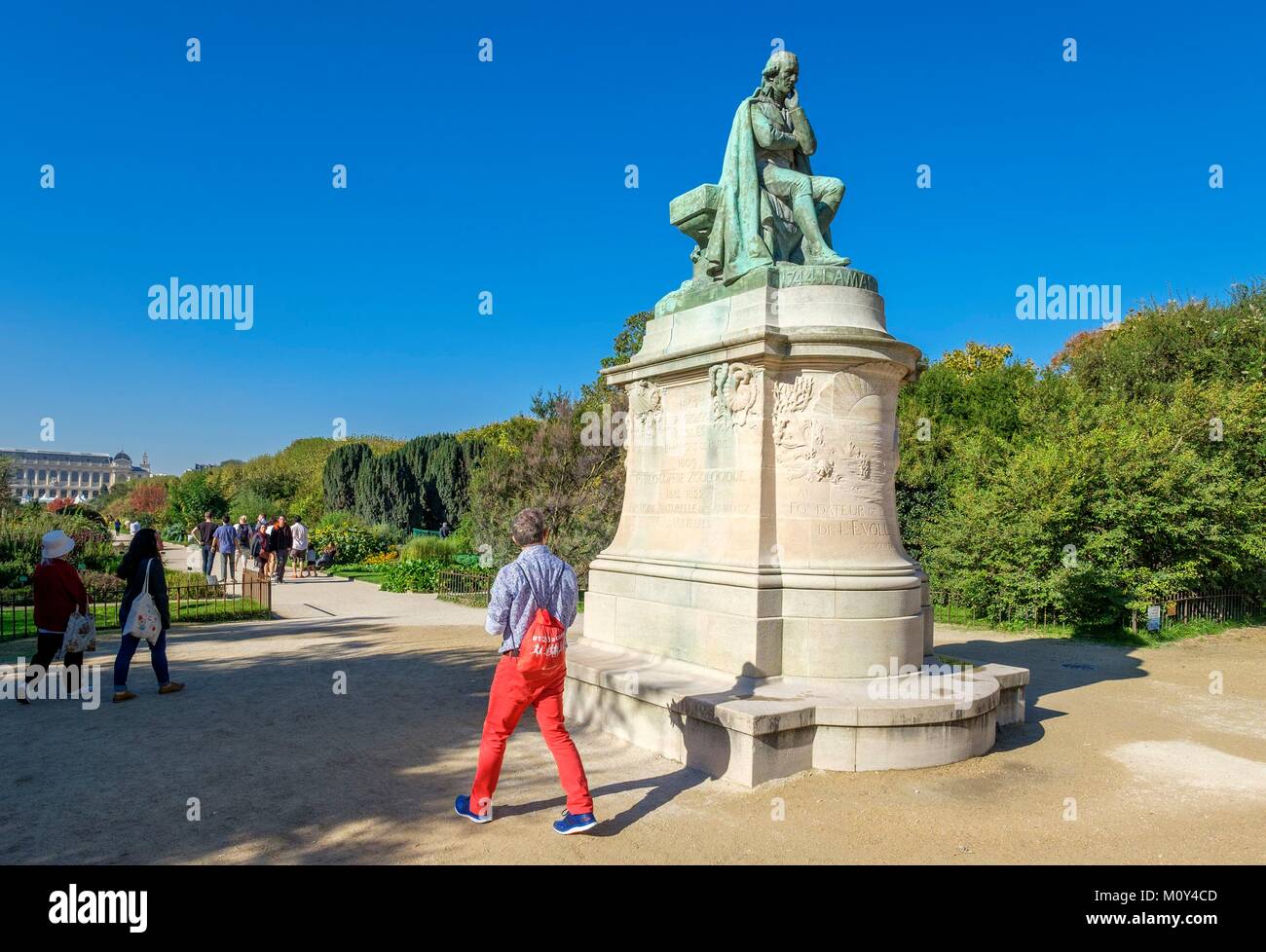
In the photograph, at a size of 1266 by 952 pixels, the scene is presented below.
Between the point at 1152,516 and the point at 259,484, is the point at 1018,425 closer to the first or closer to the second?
the point at 1152,516

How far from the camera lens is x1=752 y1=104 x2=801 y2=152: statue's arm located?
756 cm

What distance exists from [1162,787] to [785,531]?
3.10 metres

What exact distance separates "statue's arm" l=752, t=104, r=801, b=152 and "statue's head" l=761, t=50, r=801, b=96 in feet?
1.07

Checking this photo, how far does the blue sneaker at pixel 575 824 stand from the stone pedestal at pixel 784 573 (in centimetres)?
132

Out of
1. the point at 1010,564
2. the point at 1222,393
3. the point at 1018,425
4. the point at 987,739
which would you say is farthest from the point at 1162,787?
the point at 1018,425

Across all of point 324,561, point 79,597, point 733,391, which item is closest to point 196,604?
point 79,597

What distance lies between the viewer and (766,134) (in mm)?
7547

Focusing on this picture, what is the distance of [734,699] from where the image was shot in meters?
5.68

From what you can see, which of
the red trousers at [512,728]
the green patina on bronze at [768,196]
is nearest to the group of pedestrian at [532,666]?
the red trousers at [512,728]

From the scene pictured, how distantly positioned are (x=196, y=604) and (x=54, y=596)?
7.96m

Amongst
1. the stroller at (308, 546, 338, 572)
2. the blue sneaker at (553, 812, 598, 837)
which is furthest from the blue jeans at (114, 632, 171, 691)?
the stroller at (308, 546, 338, 572)

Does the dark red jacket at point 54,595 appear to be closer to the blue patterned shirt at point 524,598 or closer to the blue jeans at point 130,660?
the blue jeans at point 130,660

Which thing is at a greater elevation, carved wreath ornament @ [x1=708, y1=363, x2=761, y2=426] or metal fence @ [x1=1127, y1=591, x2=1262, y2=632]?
carved wreath ornament @ [x1=708, y1=363, x2=761, y2=426]

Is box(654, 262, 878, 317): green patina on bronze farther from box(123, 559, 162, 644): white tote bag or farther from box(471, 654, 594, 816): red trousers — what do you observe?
box(123, 559, 162, 644): white tote bag
